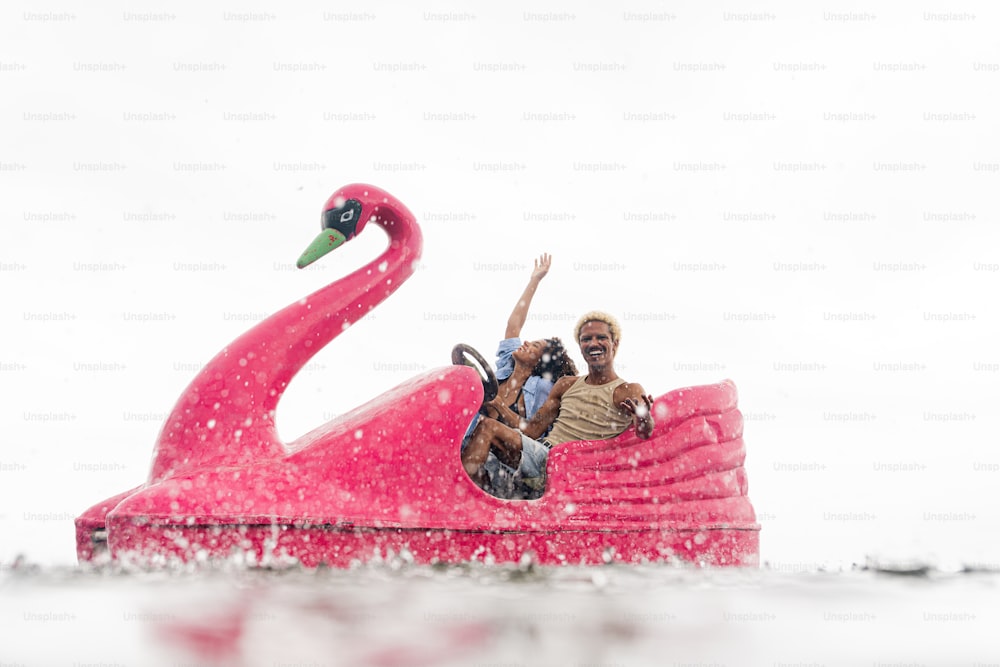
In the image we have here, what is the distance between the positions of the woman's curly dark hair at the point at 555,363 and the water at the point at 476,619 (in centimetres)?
135

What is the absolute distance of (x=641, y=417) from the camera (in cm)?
367

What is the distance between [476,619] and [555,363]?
219 centimetres

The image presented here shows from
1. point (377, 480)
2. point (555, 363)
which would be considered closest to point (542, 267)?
point (555, 363)

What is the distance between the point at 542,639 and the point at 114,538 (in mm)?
1709

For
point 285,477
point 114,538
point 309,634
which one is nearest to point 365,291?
point 285,477

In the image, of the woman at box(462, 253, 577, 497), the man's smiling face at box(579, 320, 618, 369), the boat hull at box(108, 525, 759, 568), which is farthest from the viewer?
the woman at box(462, 253, 577, 497)

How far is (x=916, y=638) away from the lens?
242 centimetres

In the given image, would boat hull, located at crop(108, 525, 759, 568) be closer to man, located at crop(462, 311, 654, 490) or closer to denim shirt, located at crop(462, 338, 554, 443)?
man, located at crop(462, 311, 654, 490)

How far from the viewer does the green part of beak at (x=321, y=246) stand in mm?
3638

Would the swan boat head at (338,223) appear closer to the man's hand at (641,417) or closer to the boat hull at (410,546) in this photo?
the boat hull at (410,546)

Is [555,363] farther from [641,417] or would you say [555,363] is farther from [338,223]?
[338,223]

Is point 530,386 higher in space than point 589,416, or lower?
higher

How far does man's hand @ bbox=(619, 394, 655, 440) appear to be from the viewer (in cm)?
367

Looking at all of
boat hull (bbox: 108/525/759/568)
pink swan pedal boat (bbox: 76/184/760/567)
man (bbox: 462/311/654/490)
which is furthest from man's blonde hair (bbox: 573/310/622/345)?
boat hull (bbox: 108/525/759/568)
